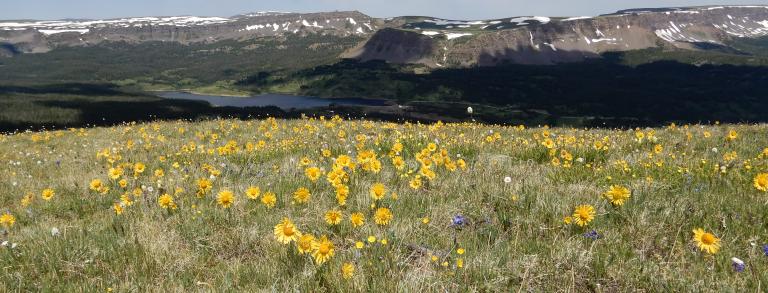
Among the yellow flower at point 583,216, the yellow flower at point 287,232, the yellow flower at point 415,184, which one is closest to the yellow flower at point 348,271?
the yellow flower at point 287,232

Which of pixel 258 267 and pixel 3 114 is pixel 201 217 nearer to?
pixel 258 267

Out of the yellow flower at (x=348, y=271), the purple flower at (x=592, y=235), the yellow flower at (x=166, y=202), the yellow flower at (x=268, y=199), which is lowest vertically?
the yellow flower at (x=166, y=202)

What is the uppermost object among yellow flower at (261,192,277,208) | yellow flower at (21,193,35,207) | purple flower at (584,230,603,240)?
purple flower at (584,230,603,240)

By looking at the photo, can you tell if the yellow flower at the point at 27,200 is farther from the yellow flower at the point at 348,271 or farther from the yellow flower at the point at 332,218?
the yellow flower at the point at 348,271

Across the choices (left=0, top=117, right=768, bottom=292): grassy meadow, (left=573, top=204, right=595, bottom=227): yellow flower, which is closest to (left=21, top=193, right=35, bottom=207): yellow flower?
(left=0, top=117, right=768, bottom=292): grassy meadow

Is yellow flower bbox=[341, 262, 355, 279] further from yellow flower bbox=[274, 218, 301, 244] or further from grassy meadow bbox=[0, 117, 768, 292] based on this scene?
yellow flower bbox=[274, 218, 301, 244]

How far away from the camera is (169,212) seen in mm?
5242

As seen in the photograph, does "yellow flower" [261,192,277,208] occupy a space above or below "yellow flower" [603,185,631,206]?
below

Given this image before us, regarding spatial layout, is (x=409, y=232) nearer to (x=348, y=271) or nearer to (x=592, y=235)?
(x=348, y=271)

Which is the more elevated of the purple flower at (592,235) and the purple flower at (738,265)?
the purple flower at (738,265)

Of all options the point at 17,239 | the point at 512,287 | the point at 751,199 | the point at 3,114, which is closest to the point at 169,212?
the point at 17,239

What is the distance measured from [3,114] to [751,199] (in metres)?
225

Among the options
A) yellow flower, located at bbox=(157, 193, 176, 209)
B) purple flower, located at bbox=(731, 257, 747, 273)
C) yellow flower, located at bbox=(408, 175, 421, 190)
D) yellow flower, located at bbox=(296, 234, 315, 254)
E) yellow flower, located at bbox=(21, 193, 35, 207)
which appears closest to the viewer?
purple flower, located at bbox=(731, 257, 747, 273)

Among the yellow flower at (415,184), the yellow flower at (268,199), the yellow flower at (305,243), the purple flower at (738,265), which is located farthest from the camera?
the yellow flower at (415,184)
